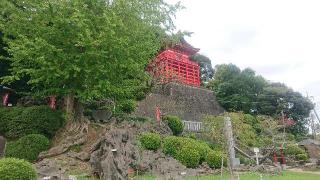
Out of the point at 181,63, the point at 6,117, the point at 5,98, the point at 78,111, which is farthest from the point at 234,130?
the point at 5,98

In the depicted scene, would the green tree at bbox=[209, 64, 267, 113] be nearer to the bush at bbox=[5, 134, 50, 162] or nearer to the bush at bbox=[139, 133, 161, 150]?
the bush at bbox=[139, 133, 161, 150]

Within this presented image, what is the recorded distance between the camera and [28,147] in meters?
13.7

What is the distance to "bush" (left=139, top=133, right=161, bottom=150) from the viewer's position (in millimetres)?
16281

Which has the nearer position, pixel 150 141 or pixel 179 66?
pixel 150 141

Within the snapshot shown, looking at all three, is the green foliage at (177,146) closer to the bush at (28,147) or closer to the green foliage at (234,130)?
the green foliage at (234,130)

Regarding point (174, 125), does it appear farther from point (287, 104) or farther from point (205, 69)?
point (205, 69)

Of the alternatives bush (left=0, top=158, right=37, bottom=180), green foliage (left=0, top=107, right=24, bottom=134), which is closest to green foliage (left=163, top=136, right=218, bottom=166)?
green foliage (left=0, top=107, right=24, bottom=134)

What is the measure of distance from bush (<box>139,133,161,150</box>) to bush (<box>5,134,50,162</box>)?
4253 mm

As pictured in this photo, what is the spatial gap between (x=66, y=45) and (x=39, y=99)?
581cm

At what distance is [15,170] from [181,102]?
17.6 m

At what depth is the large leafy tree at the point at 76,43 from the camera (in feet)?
45.5

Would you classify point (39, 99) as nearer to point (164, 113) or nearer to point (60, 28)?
point (60, 28)

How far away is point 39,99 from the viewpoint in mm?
19047

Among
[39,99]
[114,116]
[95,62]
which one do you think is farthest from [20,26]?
[114,116]
